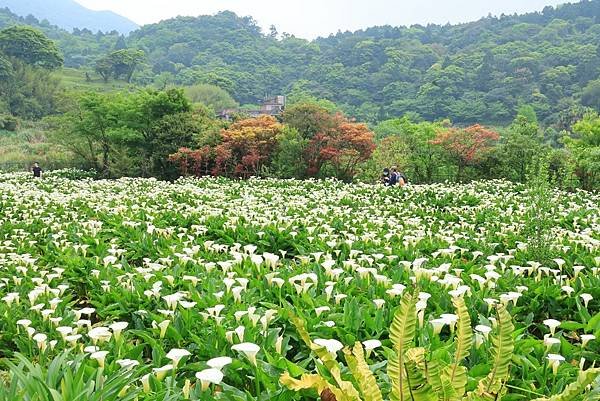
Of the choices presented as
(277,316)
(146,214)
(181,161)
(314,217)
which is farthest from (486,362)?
(181,161)

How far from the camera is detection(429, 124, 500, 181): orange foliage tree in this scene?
71.3 ft

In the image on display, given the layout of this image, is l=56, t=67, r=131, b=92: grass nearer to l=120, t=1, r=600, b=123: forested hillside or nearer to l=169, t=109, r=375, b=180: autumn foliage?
l=120, t=1, r=600, b=123: forested hillside

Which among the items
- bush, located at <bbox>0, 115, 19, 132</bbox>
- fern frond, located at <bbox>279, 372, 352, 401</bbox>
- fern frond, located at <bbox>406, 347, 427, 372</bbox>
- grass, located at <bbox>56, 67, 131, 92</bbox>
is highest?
grass, located at <bbox>56, 67, 131, 92</bbox>

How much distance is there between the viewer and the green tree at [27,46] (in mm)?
69062

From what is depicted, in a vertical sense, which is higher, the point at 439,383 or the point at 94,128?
the point at 439,383

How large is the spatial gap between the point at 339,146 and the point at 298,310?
58.8 feet

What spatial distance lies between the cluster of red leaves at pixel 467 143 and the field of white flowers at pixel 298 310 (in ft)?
36.1

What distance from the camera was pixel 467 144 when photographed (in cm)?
2181

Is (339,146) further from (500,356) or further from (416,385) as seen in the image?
(416,385)

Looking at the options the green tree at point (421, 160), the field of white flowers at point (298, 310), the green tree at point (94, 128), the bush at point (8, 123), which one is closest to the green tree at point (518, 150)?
the green tree at point (421, 160)

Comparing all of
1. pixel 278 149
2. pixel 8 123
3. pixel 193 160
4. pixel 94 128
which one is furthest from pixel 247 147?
pixel 8 123

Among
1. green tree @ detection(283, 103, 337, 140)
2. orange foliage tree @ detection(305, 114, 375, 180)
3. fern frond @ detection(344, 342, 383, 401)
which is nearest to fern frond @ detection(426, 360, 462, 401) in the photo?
fern frond @ detection(344, 342, 383, 401)

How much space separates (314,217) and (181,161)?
15242 mm

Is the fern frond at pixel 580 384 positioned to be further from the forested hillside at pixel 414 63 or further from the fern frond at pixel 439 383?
the forested hillside at pixel 414 63
